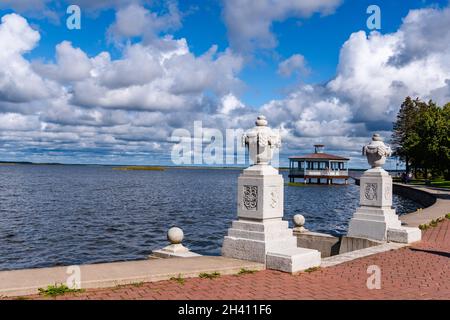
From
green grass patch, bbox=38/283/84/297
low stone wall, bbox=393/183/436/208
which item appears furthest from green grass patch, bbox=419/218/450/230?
low stone wall, bbox=393/183/436/208

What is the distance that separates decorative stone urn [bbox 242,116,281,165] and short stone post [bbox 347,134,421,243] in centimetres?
441

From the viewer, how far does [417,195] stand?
1636 inches

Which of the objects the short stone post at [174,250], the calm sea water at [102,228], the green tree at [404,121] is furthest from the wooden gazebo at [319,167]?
the short stone post at [174,250]

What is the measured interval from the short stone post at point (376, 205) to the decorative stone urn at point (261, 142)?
441 centimetres

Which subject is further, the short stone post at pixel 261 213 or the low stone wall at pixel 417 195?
the low stone wall at pixel 417 195

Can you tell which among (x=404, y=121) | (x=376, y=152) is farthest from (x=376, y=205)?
(x=404, y=121)

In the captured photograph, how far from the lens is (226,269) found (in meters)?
7.69

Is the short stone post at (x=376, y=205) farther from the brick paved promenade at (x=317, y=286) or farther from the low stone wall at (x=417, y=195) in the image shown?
the low stone wall at (x=417, y=195)

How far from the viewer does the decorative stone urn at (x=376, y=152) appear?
11.9 metres

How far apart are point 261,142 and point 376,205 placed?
16.5 feet

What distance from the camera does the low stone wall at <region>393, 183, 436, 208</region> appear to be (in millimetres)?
34156

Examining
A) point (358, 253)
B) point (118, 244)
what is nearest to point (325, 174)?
point (118, 244)
